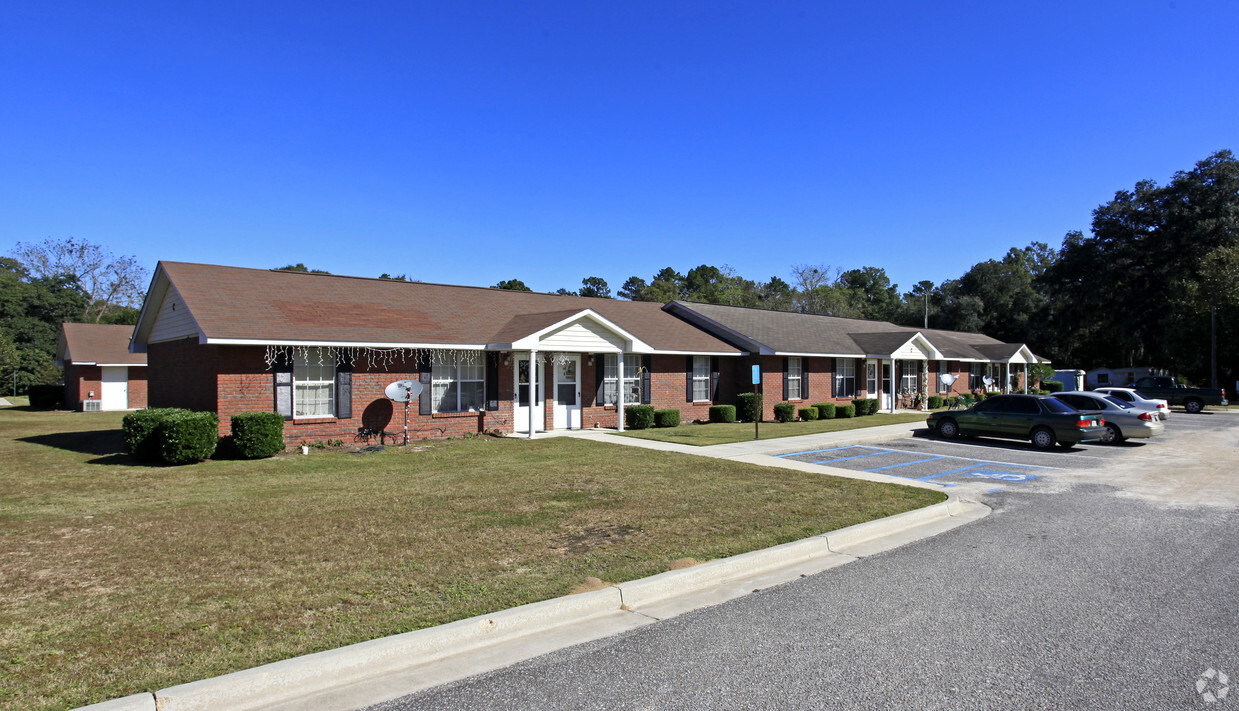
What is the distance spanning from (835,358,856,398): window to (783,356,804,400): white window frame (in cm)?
287

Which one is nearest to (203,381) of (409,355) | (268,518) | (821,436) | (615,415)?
(409,355)

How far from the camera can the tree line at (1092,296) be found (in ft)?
152

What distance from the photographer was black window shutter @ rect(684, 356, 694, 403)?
2550 centimetres

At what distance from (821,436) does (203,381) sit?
16666 millimetres

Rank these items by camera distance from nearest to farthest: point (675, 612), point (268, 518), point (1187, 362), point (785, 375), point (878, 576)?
1. point (675, 612)
2. point (878, 576)
3. point (268, 518)
4. point (785, 375)
5. point (1187, 362)

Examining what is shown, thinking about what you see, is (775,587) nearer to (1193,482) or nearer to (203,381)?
(1193,482)

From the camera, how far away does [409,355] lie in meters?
18.5

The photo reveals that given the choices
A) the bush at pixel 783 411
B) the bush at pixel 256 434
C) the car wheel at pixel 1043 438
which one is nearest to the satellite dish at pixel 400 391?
the bush at pixel 256 434

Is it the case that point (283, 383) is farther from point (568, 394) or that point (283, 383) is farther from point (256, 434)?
point (568, 394)

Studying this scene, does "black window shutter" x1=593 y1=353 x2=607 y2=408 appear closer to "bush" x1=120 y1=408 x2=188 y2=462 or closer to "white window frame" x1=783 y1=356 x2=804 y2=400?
"white window frame" x1=783 y1=356 x2=804 y2=400

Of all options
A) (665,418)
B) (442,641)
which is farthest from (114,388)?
(442,641)

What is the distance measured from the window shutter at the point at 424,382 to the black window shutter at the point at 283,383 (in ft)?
10.4

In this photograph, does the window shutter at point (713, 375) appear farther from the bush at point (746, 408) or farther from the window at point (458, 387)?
the window at point (458, 387)

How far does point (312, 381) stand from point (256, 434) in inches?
88.8
